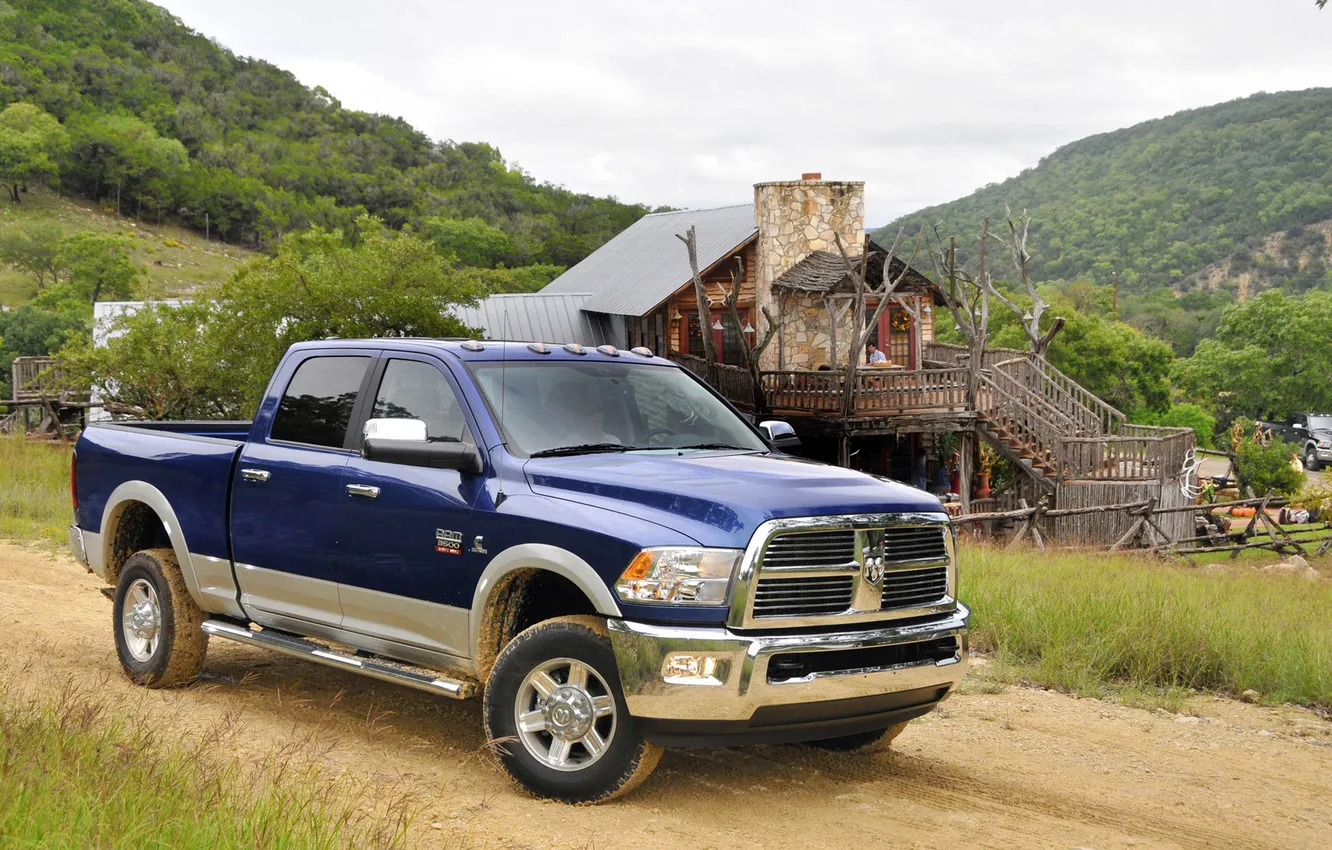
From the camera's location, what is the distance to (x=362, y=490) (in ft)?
21.1

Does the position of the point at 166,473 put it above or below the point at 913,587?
above

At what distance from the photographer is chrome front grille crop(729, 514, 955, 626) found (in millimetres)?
5184

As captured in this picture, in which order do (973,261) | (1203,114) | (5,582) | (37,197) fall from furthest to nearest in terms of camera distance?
(1203,114) → (37,197) → (973,261) → (5,582)

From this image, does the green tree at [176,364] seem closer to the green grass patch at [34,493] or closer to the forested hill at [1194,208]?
the green grass patch at [34,493]

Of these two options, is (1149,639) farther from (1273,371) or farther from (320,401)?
(1273,371)

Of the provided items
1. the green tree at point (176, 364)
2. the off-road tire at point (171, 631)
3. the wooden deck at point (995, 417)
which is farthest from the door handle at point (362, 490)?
the green tree at point (176, 364)

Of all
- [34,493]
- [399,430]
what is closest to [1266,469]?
[34,493]

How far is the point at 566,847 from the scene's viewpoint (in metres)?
4.87

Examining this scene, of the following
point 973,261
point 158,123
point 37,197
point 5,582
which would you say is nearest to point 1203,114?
point 973,261

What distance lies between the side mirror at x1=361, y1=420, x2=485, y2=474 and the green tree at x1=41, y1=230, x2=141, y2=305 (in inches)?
3225

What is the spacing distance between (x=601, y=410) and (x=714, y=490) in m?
1.33

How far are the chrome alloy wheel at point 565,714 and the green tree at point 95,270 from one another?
3252 inches

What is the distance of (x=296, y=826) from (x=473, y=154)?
416 feet

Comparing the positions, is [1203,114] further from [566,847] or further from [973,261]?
[566,847]
